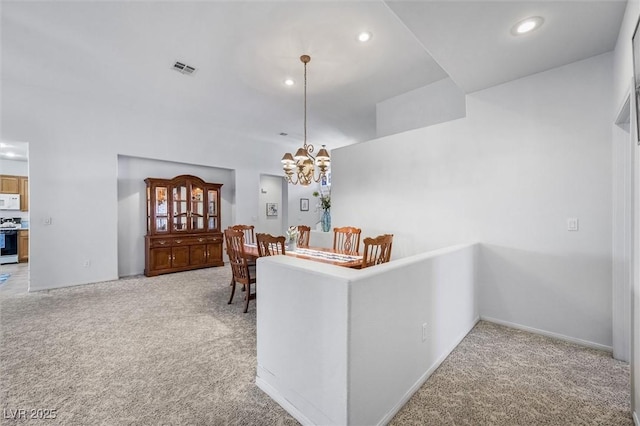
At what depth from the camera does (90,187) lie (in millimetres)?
4668

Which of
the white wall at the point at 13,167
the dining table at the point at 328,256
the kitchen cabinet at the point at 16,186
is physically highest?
the white wall at the point at 13,167

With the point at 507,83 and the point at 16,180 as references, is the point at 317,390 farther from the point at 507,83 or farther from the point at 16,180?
the point at 16,180

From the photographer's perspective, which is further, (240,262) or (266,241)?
(240,262)

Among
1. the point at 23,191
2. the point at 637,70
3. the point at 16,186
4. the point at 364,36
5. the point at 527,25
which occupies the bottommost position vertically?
the point at 23,191

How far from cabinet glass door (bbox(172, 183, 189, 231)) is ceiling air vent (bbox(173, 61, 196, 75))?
8.39 feet

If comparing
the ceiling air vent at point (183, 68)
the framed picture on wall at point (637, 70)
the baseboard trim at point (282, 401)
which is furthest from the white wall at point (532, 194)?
the ceiling air vent at point (183, 68)

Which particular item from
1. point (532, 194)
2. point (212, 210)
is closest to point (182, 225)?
point (212, 210)

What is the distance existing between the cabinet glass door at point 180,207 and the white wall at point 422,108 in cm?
406

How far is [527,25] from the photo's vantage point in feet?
6.81

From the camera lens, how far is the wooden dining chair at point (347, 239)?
3.91 metres

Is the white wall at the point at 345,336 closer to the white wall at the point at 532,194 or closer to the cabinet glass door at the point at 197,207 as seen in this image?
the white wall at the point at 532,194

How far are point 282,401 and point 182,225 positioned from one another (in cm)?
481

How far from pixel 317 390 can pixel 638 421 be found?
5.72ft

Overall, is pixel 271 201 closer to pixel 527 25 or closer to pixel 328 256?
pixel 328 256
